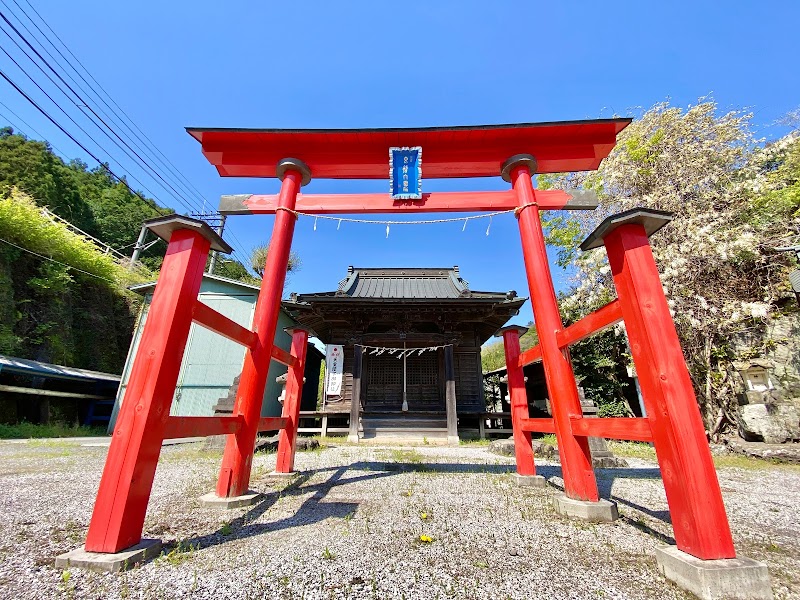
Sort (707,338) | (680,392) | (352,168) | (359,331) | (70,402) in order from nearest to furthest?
(680,392) < (352,168) < (707,338) < (359,331) < (70,402)

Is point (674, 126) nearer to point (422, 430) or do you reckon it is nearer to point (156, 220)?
point (422, 430)

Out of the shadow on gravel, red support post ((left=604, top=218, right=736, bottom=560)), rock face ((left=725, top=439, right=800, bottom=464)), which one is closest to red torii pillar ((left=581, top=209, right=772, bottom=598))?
red support post ((left=604, top=218, right=736, bottom=560))

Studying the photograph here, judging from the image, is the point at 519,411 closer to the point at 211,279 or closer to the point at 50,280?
the point at 211,279

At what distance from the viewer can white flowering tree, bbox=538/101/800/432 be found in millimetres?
7652

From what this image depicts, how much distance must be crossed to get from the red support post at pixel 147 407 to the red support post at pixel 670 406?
2.76m

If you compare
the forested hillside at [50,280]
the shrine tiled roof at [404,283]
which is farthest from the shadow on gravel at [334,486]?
the forested hillside at [50,280]

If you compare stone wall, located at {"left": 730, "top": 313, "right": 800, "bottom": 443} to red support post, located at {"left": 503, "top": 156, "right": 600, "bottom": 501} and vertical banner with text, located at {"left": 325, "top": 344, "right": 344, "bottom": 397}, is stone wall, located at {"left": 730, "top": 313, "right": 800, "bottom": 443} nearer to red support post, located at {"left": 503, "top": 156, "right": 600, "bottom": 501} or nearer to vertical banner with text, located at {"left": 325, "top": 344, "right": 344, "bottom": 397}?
red support post, located at {"left": 503, "top": 156, "right": 600, "bottom": 501}

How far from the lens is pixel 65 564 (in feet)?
5.32

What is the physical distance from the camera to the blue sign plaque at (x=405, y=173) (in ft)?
13.9

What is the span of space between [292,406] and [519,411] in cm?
273

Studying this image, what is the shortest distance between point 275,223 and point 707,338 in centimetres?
984

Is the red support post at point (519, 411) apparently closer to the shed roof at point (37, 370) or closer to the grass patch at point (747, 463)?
the grass patch at point (747, 463)

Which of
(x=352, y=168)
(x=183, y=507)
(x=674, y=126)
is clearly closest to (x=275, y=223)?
(x=352, y=168)

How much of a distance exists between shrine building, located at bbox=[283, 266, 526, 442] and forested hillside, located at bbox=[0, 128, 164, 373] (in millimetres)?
8576
